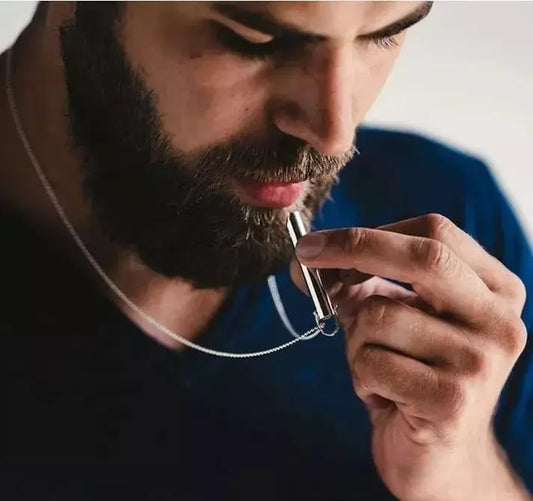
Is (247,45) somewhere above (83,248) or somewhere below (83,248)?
above

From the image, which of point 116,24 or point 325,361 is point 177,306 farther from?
point 116,24

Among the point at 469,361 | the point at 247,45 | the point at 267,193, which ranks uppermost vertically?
the point at 247,45

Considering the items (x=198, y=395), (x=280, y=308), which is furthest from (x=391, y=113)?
(x=198, y=395)

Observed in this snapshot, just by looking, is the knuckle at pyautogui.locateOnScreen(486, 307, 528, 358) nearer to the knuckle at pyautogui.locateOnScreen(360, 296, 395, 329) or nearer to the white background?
the knuckle at pyautogui.locateOnScreen(360, 296, 395, 329)

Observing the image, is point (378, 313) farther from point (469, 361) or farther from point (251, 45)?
point (251, 45)

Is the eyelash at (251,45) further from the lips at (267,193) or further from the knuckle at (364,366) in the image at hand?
the knuckle at (364,366)

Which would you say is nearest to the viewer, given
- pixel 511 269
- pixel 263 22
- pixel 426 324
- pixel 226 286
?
pixel 263 22

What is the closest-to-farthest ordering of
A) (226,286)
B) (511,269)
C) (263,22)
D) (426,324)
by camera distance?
(263,22) → (426,324) → (226,286) → (511,269)

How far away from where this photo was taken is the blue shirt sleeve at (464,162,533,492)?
2.73ft

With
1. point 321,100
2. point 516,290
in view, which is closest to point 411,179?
point 516,290

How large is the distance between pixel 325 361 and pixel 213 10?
1.26 ft

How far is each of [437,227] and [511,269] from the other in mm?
269

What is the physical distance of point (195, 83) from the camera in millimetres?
577

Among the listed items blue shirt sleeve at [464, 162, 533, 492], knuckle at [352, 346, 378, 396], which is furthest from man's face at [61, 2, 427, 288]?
blue shirt sleeve at [464, 162, 533, 492]
